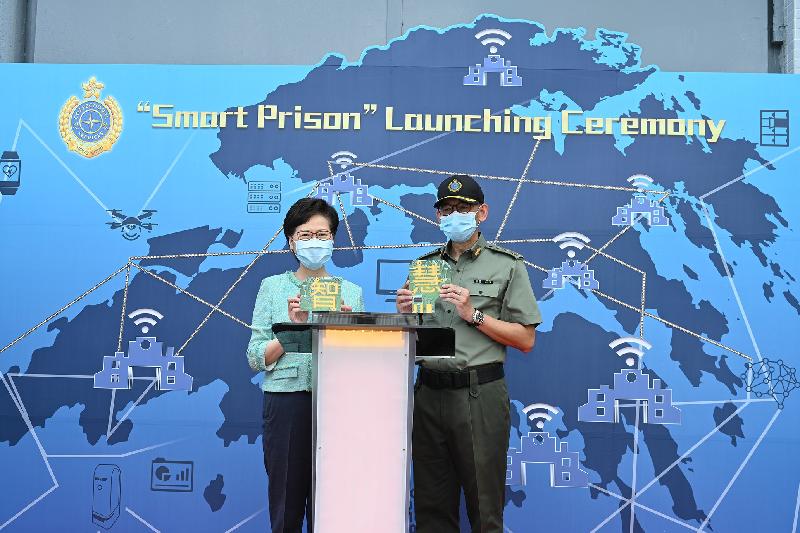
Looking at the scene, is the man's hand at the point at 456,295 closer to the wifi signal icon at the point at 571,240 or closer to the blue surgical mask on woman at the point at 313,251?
the blue surgical mask on woman at the point at 313,251

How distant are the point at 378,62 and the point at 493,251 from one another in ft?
4.34

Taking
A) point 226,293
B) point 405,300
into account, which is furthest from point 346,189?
point 405,300

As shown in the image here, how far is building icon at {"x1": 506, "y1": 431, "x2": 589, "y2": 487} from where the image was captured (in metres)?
3.55

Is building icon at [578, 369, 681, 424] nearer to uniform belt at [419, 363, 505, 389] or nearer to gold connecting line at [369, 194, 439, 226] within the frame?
uniform belt at [419, 363, 505, 389]

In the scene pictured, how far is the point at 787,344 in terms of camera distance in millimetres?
3549

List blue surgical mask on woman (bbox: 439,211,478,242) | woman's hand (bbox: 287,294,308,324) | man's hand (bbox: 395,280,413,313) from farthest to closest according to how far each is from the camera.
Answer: blue surgical mask on woman (bbox: 439,211,478,242), man's hand (bbox: 395,280,413,313), woman's hand (bbox: 287,294,308,324)

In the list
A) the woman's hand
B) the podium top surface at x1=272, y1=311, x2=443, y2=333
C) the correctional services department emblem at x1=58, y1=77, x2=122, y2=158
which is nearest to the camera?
the podium top surface at x1=272, y1=311, x2=443, y2=333

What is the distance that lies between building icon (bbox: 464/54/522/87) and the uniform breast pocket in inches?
50.1

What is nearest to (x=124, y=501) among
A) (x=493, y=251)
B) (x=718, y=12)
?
(x=493, y=251)

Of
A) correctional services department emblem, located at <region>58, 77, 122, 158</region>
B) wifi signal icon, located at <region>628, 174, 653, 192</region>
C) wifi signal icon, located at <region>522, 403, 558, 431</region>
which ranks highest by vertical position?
correctional services department emblem, located at <region>58, 77, 122, 158</region>

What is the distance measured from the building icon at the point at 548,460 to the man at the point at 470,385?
798mm

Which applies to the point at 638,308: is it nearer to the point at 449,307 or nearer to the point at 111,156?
the point at 449,307

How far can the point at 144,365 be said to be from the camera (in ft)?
12.1

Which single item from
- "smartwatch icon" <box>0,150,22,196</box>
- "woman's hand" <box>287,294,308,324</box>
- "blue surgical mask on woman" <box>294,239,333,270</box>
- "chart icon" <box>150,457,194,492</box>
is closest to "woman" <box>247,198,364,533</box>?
"blue surgical mask on woman" <box>294,239,333,270</box>
